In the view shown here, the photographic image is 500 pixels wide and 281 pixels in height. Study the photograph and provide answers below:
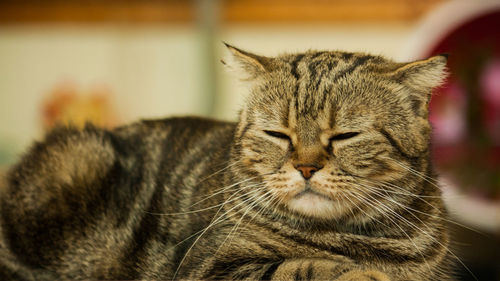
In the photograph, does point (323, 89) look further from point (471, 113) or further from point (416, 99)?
point (471, 113)

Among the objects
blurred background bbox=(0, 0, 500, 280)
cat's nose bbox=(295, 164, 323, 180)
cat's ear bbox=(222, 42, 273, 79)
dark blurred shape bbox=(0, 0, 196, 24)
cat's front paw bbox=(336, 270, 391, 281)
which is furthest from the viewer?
dark blurred shape bbox=(0, 0, 196, 24)

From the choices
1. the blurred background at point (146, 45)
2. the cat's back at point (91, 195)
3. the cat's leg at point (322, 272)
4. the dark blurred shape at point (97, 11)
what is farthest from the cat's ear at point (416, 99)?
the dark blurred shape at point (97, 11)

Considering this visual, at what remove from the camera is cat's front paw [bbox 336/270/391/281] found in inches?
37.1

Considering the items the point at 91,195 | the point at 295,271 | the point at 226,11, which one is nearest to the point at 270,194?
the point at 295,271

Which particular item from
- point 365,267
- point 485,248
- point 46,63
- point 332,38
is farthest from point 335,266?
point 46,63

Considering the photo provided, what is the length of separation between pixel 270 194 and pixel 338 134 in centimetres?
19

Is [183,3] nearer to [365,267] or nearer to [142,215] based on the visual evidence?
[142,215]

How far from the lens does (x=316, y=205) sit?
3.51ft

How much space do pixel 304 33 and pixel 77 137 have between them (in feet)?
7.45

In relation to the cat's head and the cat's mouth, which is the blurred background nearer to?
the cat's head

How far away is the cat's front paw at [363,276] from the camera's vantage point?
37.1 inches

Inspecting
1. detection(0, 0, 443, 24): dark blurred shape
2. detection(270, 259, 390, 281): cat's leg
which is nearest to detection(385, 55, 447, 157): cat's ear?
detection(270, 259, 390, 281): cat's leg

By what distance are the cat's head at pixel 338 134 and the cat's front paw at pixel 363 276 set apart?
0.47ft

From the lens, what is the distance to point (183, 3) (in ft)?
11.6
